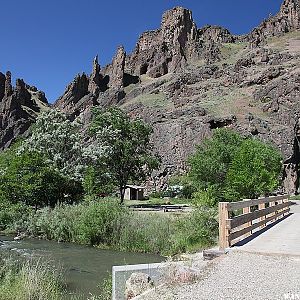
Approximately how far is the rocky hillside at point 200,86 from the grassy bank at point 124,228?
44.7 m

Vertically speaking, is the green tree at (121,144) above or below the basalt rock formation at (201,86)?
below

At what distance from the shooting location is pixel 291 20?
137 m

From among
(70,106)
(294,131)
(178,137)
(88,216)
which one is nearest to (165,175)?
(178,137)

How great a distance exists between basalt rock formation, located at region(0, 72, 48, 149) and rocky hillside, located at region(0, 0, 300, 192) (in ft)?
3.03

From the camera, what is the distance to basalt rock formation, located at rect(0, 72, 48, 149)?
134 m

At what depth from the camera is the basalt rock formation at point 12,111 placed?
5270 inches

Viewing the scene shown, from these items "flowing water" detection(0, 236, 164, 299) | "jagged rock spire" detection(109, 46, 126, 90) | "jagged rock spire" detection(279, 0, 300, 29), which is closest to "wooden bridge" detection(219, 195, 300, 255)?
"flowing water" detection(0, 236, 164, 299)

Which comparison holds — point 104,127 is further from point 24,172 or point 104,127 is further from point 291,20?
point 291,20

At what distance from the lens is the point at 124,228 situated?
2336 cm

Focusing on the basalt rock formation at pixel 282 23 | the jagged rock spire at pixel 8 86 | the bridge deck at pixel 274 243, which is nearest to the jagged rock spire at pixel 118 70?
the jagged rock spire at pixel 8 86

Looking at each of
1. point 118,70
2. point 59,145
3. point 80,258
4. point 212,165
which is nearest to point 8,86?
point 118,70

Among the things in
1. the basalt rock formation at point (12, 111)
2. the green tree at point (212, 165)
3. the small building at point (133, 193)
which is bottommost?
the small building at point (133, 193)

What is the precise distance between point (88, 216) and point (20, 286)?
1380 centimetres

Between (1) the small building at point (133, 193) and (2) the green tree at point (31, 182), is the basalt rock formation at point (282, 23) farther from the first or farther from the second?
(2) the green tree at point (31, 182)
